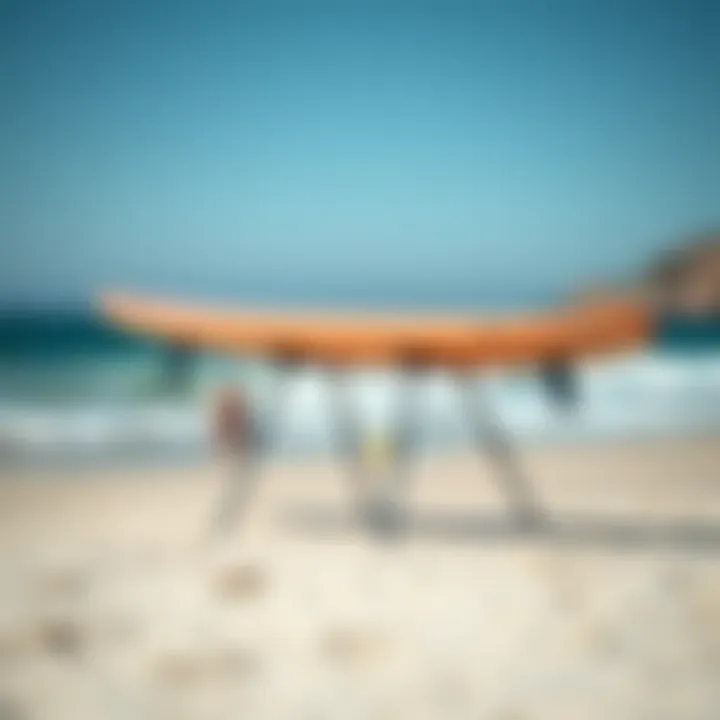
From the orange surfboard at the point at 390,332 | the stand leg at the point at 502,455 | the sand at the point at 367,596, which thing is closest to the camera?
the sand at the point at 367,596

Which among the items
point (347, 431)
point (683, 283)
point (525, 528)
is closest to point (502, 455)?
point (525, 528)

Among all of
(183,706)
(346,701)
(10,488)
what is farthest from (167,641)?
(10,488)

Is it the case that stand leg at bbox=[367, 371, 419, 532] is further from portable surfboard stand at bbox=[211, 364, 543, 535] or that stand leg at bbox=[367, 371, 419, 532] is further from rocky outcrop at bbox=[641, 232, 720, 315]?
rocky outcrop at bbox=[641, 232, 720, 315]

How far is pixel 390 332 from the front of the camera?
100 centimetres

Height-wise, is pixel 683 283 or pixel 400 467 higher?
pixel 683 283

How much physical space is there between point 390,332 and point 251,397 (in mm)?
214

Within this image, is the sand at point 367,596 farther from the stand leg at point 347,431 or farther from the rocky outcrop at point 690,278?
the rocky outcrop at point 690,278

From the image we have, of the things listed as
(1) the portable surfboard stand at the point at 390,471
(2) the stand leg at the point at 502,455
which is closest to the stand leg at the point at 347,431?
(1) the portable surfboard stand at the point at 390,471

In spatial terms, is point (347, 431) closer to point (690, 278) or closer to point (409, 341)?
point (409, 341)

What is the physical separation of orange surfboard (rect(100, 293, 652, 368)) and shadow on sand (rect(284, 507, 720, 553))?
0.67 feet

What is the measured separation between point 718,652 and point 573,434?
33cm

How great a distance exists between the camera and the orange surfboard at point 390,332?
99cm

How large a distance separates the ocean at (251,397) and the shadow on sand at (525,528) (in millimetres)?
91

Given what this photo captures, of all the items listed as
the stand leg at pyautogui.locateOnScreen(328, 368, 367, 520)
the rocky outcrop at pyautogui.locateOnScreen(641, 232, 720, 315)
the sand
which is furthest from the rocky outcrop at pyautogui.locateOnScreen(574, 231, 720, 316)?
the stand leg at pyautogui.locateOnScreen(328, 368, 367, 520)
